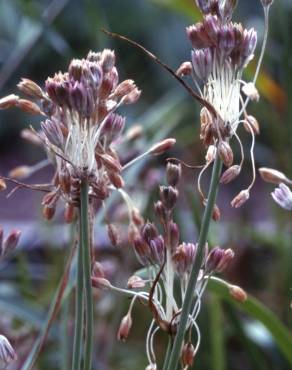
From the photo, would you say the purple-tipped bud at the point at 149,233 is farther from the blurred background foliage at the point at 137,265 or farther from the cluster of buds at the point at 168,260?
the blurred background foliage at the point at 137,265

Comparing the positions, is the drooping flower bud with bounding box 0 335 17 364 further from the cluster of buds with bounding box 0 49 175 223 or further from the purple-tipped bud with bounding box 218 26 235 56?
the purple-tipped bud with bounding box 218 26 235 56

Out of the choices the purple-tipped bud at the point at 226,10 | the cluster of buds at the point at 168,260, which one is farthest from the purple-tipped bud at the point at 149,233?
the purple-tipped bud at the point at 226,10

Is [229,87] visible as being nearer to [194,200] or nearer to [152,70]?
[194,200]

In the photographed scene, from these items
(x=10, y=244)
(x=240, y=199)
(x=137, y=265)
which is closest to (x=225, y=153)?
(x=240, y=199)

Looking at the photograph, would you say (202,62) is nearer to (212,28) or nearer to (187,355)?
(212,28)

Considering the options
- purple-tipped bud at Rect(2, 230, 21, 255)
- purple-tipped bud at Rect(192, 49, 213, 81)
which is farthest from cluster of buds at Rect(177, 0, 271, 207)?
purple-tipped bud at Rect(2, 230, 21, 255)

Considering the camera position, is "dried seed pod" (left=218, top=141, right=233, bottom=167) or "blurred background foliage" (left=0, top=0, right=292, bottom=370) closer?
"dried seed pod" (left=218, top=141, right=233, bottom=167)
